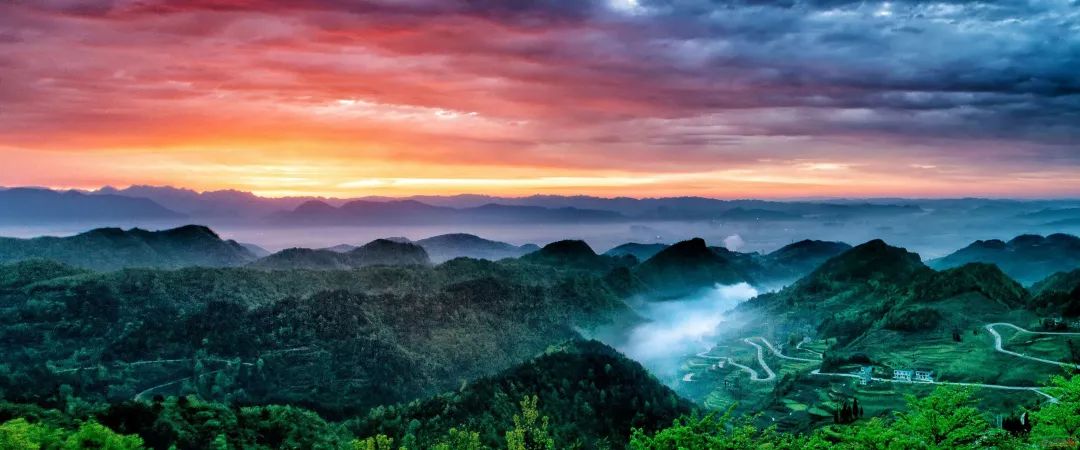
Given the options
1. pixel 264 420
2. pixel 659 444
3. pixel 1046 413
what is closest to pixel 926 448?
pixel 1046 413

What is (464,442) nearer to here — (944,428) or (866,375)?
(944,428)

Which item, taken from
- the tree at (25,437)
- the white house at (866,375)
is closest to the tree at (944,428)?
the tree at (25,437)

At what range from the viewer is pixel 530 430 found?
139 m

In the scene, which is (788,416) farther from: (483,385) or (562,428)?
(483,385)

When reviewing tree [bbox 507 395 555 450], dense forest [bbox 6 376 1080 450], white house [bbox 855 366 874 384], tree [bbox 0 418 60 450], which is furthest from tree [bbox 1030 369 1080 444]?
white house [bbox 855 366 874 384]

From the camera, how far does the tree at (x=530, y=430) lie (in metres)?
123

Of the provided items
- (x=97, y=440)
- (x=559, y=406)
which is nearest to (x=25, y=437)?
(x=97, y=440)

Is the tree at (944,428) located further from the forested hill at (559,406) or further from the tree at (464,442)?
the forested hill at (559,406)

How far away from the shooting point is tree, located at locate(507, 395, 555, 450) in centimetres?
12262

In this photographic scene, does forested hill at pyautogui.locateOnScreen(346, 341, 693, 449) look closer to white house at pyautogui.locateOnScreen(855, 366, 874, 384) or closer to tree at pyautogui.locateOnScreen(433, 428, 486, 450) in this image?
tree at pyautogui.locateOnScreen(433, 428, 486, 450)

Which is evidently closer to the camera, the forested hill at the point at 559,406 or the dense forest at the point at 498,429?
the dense forest at the point at 498,429

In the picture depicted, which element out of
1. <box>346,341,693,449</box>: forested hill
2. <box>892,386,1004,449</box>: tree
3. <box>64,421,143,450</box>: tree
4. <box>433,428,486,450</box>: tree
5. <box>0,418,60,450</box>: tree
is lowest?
<box>346,341,693,449</box>: forested hill

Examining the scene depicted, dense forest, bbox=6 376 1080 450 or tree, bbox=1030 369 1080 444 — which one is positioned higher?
tree, bbox=1030 369 1080 444

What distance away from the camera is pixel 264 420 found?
112812 mm
